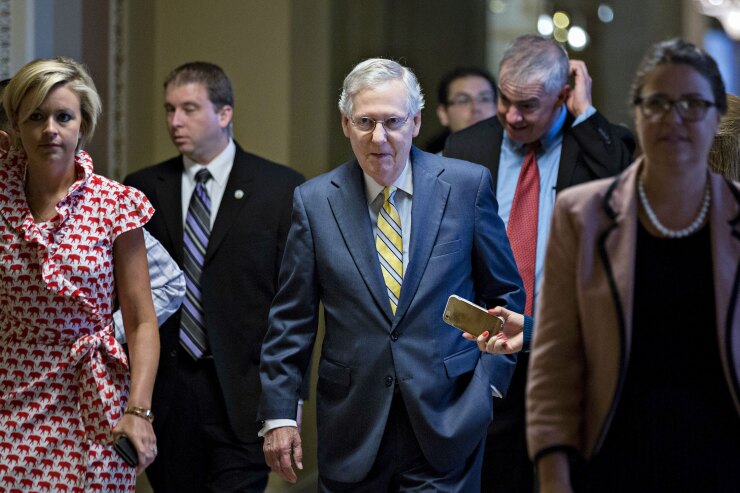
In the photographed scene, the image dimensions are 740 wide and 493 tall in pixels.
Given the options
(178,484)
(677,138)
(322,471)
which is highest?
(677,138)

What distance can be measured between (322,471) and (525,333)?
836mm

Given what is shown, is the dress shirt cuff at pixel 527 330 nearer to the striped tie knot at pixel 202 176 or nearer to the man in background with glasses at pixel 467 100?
the striped tie knot at pixel 202 176

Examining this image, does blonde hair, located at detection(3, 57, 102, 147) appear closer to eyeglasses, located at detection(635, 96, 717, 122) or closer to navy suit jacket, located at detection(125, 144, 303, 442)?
navy suit jacket, located at detection(125, 144, 303, 442)

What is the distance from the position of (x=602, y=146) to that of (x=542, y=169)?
236mm

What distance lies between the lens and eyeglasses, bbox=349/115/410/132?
11.6 feet

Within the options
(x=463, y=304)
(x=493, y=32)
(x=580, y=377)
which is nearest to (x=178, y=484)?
(x=463, y=304)

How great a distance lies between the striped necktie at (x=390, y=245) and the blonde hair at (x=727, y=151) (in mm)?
910

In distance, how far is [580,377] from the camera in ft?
7.98

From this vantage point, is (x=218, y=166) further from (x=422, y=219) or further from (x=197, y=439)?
(x=422, y=219)

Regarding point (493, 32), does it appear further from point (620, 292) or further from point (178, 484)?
point (620, 292)

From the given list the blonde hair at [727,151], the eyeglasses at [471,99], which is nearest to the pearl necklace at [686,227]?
the blonde hair at [727,151]

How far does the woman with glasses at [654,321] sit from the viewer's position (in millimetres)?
2369

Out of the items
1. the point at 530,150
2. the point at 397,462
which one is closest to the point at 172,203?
the point at 530,150

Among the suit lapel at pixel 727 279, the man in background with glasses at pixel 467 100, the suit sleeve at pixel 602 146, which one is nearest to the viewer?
the suit lapel at pixel 727 279
